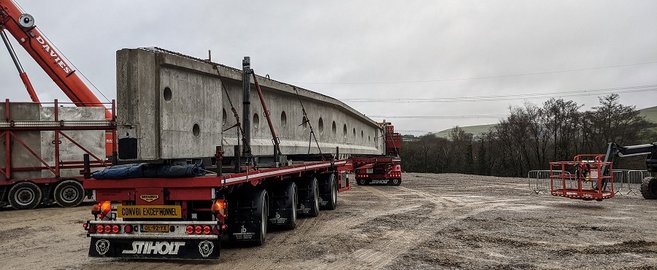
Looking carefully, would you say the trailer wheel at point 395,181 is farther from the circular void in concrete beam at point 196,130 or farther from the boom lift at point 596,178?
the circular void in concrete beam at point 196,130

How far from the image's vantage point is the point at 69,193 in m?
17.6

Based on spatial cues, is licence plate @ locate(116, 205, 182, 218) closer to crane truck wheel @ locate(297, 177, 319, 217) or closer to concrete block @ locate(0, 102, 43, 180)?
crane truck wheel @ locate(297, 177, 319, 217)

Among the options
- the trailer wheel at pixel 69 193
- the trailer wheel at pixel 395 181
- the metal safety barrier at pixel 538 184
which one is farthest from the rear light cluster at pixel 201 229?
the trailer wheel at pixel 395 181

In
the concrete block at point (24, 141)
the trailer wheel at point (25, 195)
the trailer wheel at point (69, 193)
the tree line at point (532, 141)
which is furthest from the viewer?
the tree line at point (532, 141)

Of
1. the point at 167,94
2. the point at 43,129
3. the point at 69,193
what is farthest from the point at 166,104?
the point at 69,193

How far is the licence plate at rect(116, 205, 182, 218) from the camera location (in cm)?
760

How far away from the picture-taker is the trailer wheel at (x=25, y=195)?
16.9 metres

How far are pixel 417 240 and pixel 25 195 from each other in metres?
13.6

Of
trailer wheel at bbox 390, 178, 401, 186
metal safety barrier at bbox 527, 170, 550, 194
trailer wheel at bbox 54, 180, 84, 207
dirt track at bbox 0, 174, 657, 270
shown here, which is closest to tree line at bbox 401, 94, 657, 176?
metal safety barrier at bbox 527, 170, 550, 194

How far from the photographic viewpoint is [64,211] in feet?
53.5

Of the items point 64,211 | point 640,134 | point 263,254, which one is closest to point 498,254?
point 263,254

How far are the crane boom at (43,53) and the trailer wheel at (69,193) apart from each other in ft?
10.7

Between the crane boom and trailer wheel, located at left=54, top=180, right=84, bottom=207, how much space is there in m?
3.25

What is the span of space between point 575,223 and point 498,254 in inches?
193
